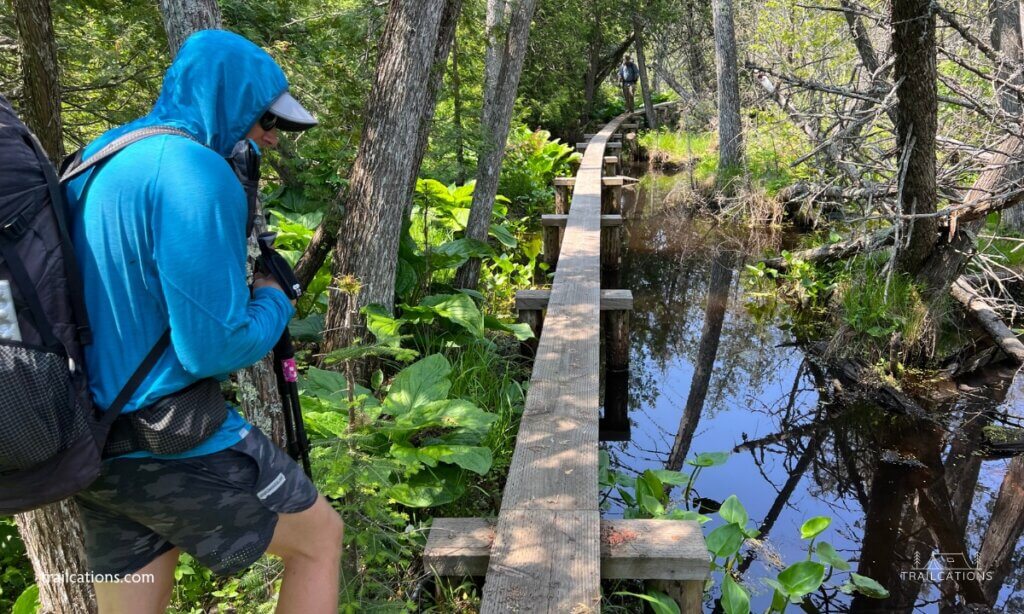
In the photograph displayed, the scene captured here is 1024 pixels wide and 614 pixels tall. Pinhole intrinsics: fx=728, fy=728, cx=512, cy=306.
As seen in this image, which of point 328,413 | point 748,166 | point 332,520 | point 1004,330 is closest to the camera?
point 332,520

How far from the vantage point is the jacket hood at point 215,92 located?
182cm

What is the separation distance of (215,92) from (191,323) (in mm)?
608

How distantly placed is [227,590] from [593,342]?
298 cm

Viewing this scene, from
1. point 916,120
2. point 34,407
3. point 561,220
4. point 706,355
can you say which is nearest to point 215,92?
point 34,407

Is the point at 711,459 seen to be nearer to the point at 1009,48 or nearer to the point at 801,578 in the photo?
the point at 801,578

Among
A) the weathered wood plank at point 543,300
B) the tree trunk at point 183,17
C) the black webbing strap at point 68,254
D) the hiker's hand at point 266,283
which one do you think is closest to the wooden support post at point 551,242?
the weathered wood plank at point 543,300

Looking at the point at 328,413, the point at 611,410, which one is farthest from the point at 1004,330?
the point at 328,413

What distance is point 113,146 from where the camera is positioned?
1.66m

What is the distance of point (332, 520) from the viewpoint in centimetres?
207

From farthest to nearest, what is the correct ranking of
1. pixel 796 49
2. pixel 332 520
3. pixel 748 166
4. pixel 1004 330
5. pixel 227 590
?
pixel 748 166, pixel 796 49, pixel 1004 330, pixel 227 590, pixel 332 520

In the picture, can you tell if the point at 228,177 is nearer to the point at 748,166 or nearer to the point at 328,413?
the point at 328,413

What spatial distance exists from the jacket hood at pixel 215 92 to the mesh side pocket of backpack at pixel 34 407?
0.58 meters

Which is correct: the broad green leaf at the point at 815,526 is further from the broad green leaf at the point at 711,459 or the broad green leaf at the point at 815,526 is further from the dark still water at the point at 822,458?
the broad green leaf at the point at 711,459

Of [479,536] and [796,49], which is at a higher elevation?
[796,49]
